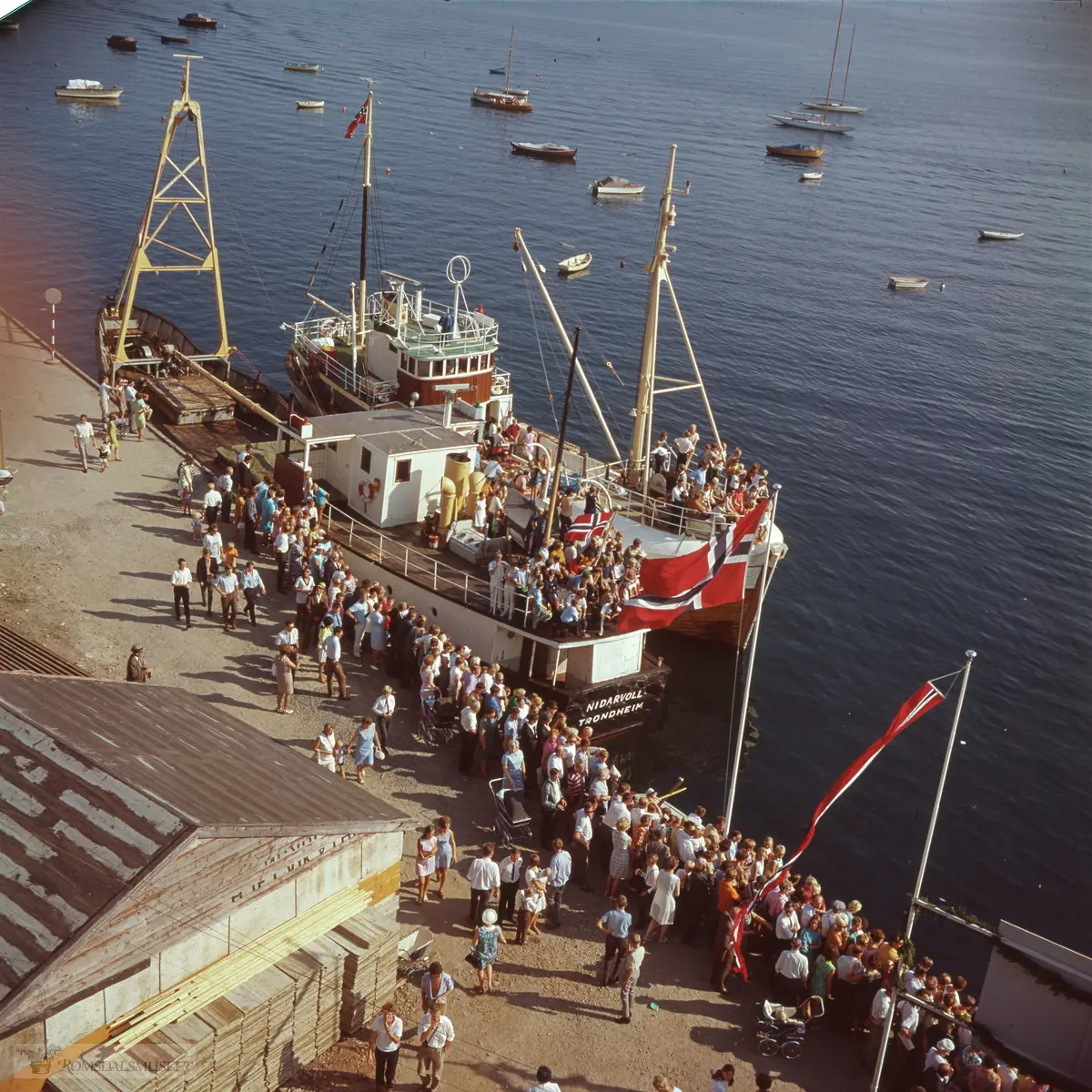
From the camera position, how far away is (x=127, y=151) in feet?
311

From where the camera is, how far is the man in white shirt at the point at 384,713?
24.3 meters

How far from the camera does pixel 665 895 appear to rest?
2014 cm

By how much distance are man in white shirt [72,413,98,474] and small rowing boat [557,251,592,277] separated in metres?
49.2

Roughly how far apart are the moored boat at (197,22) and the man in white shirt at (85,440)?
5394 inches

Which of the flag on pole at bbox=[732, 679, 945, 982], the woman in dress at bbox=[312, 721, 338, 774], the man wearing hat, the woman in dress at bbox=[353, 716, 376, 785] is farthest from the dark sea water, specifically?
the man wearing hat

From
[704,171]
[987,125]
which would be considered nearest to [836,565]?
[704,171]

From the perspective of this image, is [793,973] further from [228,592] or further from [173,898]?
[228,592]

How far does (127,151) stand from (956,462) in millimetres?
69541

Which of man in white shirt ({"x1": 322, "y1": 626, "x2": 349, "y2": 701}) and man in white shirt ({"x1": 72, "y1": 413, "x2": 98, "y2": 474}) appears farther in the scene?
man in white shirt ({"x1": 72, "y1": 413, "x2": 98, "y2": 474})

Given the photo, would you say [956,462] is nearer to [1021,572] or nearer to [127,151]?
[1021,572]

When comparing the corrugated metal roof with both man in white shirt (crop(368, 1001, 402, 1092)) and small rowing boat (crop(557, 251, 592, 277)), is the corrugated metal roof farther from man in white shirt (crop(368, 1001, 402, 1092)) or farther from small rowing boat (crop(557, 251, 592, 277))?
small rowing boat (crop(557, 251, 592, 277))

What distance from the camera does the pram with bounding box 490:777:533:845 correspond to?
22.7 meters

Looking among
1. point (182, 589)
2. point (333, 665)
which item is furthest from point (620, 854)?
point (182, 589)

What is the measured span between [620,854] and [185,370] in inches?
1144
